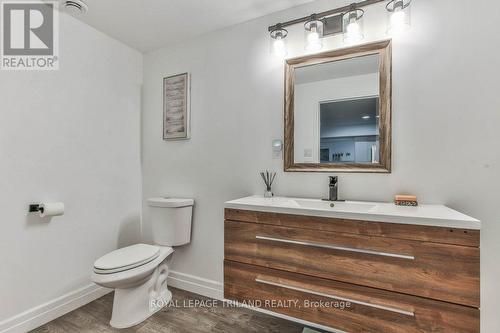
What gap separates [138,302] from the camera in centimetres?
180

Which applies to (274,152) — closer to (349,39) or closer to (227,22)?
(349,39)

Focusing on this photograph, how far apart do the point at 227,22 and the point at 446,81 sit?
5.28 feet

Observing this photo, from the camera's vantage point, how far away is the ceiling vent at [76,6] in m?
1.73

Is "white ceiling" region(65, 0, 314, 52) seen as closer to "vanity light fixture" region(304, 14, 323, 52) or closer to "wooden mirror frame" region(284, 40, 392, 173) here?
"vanity light fixture" region(304, 14, 323, 52)

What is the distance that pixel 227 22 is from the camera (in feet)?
6.68

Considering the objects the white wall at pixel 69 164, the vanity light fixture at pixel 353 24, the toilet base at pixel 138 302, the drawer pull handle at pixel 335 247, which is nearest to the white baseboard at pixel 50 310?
the white wall at pixel 69 164

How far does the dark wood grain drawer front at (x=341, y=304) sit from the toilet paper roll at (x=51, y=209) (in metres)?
1.26

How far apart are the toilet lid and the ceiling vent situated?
179 cm

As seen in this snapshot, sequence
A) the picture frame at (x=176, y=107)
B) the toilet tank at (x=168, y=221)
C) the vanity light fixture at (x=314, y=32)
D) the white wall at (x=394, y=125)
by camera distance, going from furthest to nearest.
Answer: the picture frame at (x=176, y=107)
the toilet tank at (x=168, y=221)
the vanity light fixture at (x=314, y=32)
the white wall at (x=394, y=125)

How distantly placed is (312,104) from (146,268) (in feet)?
5.50

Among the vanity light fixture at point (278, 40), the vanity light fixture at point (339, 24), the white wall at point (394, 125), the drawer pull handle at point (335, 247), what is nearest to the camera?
the drawer pull handle at point (335, 247)

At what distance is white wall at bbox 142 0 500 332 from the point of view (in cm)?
135

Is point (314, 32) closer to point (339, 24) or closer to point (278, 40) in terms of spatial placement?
point (339, 24)

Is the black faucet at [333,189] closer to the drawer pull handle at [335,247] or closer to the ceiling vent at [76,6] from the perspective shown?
the drawer pull handle at [335,247]
